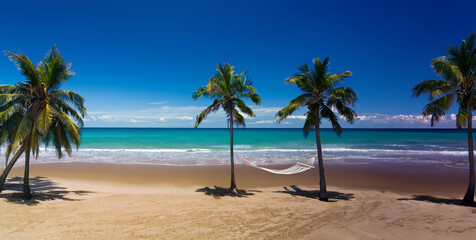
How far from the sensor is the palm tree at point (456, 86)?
Result: 293 inches

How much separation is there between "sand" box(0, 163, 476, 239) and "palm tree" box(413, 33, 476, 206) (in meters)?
2.49

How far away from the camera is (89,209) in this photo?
264 inches

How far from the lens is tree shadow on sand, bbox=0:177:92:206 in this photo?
A: 7386 mm

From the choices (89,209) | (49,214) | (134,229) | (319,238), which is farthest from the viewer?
(89,209)

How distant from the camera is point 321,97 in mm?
8891

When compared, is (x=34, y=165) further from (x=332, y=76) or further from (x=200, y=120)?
(x=332, y=76)

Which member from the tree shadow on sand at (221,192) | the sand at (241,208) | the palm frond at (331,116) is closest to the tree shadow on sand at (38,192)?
the sand at (241,208)

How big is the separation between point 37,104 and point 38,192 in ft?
12.2

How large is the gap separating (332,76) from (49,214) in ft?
32.2

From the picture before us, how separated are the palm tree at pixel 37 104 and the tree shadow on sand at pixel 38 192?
40cm

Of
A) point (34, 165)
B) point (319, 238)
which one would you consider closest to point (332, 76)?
point (319, 238)

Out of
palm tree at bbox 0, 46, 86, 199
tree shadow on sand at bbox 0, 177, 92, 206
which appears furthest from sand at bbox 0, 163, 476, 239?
palm tree at bbox 0, 46, 86, 199

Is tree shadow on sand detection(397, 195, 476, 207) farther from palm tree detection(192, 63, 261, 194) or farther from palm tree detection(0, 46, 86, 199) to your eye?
palm tree detection(0, 46, 86, 199)

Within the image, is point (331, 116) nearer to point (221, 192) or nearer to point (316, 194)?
point (316, 194)
